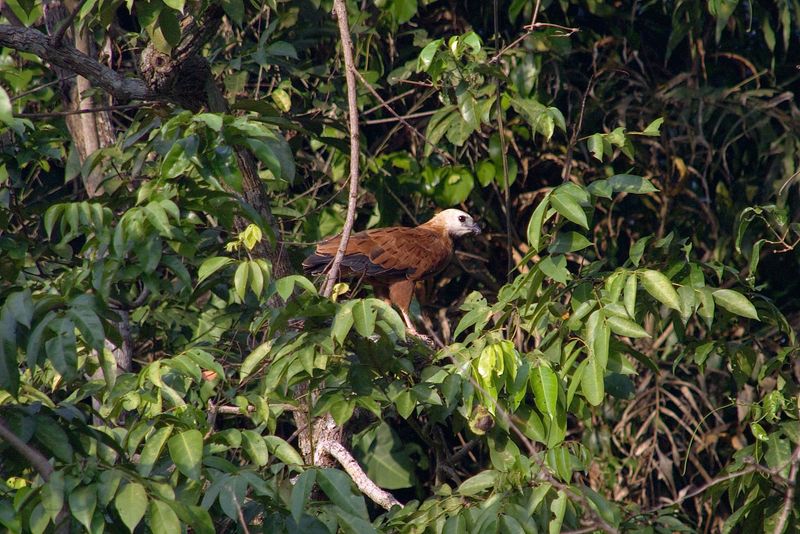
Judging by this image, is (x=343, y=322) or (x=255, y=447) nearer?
(x=343, y=322)

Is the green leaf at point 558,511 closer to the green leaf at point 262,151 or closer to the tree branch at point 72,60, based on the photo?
the green leaf at point 262,151

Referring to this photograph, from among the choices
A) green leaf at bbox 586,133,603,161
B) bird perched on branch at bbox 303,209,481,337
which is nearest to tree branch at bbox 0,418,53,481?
green leaf at bbox 586,133,603,161

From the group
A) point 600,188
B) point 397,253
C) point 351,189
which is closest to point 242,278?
point 351,189

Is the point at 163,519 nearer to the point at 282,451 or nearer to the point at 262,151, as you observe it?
the point at 282,451

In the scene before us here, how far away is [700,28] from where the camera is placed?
5.84m

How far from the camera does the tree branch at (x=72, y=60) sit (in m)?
3.68

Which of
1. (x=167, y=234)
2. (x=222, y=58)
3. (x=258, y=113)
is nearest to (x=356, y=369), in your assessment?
(x=167, y=234)

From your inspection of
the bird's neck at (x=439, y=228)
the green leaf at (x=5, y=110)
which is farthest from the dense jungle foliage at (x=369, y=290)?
the bird's neck at (x=439, y=228)

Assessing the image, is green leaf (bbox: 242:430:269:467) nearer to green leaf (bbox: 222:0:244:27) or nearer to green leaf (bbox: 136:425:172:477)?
green leaf (bbox: 136:425:172:477)

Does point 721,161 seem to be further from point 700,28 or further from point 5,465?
point 5,465

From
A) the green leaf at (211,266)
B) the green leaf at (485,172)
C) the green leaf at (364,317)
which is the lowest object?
the green leaf at (485,172)

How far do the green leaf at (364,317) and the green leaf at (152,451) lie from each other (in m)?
0.60

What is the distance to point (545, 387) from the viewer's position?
117 inches

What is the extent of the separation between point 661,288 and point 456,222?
299 centimetres
